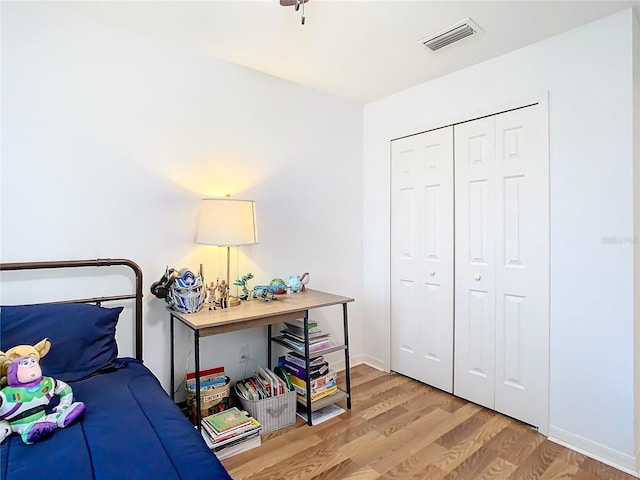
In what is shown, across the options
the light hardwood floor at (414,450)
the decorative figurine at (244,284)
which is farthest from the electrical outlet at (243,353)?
the light hardwood floor at (414,450)

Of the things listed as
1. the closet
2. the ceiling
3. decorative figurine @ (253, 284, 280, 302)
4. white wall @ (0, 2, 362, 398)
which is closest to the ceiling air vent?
the ceiling

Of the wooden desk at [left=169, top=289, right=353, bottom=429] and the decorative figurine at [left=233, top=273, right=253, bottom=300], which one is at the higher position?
the decorative figurine at [left=233, top=273, right=253, bottom=300]

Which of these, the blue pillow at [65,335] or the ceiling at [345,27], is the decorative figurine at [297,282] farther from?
the ceiling at [345,27]

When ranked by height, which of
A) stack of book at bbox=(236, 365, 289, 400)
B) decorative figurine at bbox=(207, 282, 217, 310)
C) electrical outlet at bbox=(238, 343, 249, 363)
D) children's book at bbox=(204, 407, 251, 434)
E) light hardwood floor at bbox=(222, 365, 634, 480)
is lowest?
light hardwood floor at bbox=(222, 365, 634, 480)

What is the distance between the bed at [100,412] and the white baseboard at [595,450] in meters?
2.00

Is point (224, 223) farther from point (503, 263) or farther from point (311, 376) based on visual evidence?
point (503, 263)

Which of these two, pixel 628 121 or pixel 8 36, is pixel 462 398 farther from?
pixel 8 36

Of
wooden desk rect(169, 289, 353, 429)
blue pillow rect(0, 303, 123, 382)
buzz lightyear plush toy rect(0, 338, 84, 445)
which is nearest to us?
buzz lightyear plush toy rect(0, 338, 84, 445)

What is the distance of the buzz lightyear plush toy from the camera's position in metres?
1.20

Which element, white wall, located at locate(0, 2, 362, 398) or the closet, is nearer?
white wall, located at locate(0, 2, 362, 398)

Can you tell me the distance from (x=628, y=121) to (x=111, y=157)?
9.15ft

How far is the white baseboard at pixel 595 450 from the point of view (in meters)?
1.89

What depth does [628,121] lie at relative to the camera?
1.90m

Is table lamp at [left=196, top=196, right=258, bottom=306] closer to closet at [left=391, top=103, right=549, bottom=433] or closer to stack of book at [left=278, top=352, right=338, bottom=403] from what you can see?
stack of book at [left=278, top=352, right=338, bottom=403]
